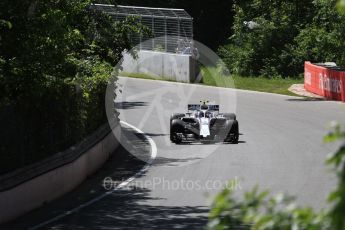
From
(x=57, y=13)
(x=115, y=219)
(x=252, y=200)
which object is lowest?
(x=115, y=219)

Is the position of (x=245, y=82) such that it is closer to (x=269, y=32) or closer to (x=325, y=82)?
(x=269, y=32)

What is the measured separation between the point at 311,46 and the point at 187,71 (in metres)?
8.56

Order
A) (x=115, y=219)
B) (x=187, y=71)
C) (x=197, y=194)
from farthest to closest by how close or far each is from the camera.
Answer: (x=187, y=71) → (x=197, y=194) → (x=115, y=219)

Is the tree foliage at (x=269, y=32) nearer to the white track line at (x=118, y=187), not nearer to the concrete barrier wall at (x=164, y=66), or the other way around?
the concrete barrier wall at (x=164, y=66)

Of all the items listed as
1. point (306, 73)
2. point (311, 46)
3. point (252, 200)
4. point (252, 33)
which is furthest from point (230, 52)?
point (252, 200)

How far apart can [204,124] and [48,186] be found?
7.98m

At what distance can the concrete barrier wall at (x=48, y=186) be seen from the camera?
13.5 m

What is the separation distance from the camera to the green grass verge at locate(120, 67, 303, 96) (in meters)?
42.7

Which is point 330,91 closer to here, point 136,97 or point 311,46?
point 136,97

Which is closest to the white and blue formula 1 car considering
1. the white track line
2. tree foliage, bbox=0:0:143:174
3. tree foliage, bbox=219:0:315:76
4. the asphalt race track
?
the asphalt race track

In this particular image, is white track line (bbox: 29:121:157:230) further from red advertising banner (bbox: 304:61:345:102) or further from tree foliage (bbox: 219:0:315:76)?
tree foliage (bbox: 219:0:315:76)

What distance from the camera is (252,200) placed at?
3490 mm

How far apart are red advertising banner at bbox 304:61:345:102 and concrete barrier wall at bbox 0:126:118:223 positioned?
59.6 ft

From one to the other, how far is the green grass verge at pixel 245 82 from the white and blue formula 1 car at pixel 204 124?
17.2 m
